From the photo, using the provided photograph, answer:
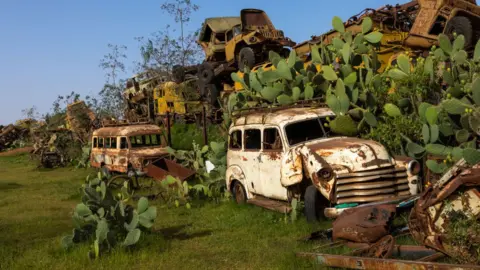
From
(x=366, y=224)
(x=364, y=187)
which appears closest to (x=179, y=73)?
(x=364, y=187)

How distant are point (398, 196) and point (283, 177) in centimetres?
174

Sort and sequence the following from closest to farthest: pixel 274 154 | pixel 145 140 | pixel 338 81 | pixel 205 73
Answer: pixel 274 154 < pixel 338 81 < pixel 145 140 < pixel 205 73

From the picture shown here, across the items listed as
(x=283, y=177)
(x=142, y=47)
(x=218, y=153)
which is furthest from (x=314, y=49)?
(x=142, y=47)

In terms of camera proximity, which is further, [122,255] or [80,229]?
[80,229]

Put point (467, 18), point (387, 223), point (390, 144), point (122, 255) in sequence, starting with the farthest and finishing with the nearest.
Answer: point (467, 18) < point (390, 144) < point (122, 255) < point (387, 223)

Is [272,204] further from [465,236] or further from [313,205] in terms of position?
[465,236]

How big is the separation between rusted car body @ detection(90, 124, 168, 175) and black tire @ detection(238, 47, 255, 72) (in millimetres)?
5781

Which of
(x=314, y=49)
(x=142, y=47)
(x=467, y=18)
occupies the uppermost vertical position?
(x=142, y=47)

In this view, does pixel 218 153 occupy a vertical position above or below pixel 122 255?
above

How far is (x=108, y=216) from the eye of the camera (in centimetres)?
712

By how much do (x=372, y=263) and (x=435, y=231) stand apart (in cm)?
65

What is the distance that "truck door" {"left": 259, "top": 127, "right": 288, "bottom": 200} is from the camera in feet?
27.3

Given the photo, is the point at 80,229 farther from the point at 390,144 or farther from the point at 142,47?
the point at 142,47

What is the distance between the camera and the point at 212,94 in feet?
76.8
